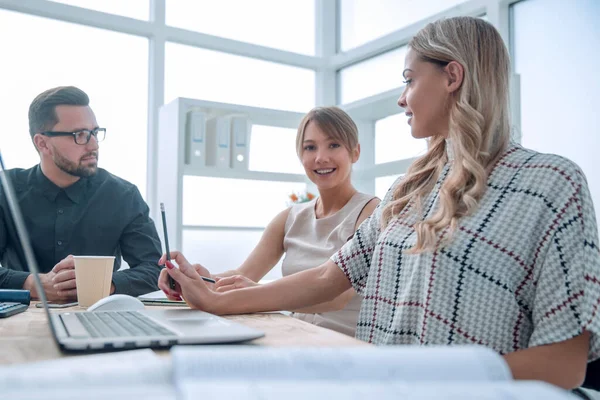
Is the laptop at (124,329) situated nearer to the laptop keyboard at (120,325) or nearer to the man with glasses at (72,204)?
the laptop keyboard at (120,325)

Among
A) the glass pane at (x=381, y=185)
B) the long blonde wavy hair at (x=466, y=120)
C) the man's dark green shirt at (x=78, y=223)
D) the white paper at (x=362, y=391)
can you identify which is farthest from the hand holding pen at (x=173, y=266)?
the glass pane at (x=381, y=185)

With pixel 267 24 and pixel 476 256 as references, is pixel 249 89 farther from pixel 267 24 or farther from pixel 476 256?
pixel 476 256

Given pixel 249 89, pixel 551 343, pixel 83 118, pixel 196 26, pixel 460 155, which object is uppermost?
pixel 196 26

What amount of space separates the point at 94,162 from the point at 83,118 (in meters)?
0.21

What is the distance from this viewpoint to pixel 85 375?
1.36ft

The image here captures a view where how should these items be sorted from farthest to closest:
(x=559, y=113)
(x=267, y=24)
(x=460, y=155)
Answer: (x=267, y=24)
(x=559, y=113)
(x=460, y=155)

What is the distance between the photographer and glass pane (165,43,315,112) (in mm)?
3988

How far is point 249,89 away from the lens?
4.29 meters

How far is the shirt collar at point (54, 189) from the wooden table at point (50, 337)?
1.06m

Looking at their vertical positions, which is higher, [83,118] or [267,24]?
[267,24]

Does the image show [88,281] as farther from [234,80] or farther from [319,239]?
[234,80]

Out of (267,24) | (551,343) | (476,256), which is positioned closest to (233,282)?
(476,256)

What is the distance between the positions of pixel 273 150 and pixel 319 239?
225 cm

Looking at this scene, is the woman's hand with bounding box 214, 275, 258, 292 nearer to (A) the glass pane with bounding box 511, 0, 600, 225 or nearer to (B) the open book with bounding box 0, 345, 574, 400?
(B) the open book with bounding box 0, 345, 574, 400
